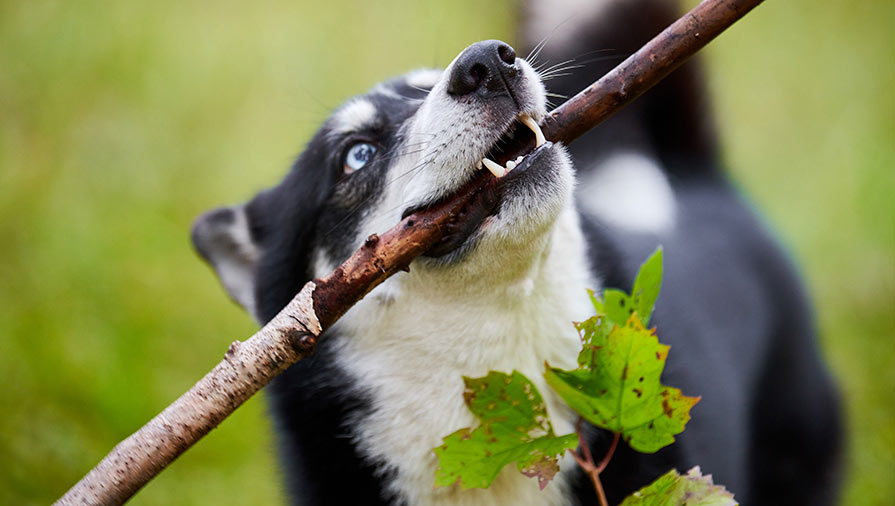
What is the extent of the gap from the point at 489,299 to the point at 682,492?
655 millimetres

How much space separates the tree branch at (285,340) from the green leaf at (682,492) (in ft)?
2.24

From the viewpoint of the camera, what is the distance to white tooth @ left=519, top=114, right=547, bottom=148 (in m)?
1.87

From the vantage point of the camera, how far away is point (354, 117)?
243cm

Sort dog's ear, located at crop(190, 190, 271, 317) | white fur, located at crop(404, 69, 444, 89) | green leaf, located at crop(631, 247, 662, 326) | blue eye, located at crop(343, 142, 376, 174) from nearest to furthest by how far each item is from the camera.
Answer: green leaf, located at crop(631, 247, 662, 326) < blue eye, located at crop(343, 142, 376, 174) < white fur, located at crop(404, 69, 444, 89) < dog's ear, located at crop(190, 190, 271, 317)

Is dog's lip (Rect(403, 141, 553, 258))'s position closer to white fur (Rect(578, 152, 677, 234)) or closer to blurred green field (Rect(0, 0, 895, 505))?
white fur (Rect(578, 152, 677, 234))

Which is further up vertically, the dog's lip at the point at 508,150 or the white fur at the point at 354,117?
the white fur at the point at 354,117

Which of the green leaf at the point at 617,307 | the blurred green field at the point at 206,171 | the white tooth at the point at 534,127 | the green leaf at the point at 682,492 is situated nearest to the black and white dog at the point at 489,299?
the white tooth at the point at 534,127

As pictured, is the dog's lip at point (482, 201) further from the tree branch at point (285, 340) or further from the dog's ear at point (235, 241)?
the dog's ear at point (235, 241)

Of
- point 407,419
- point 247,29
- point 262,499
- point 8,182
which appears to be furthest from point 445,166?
point 247,29

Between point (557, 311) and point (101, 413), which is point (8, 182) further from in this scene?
point (557, 311)

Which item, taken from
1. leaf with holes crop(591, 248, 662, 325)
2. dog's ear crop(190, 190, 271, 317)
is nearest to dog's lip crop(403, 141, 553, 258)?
leaf with holes crop(591, 248, 662, 325)

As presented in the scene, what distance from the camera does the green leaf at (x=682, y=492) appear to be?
165 centimetres

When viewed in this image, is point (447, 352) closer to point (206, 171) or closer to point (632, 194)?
point (632, 194)

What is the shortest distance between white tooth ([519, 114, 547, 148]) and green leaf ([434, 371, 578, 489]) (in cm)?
51
